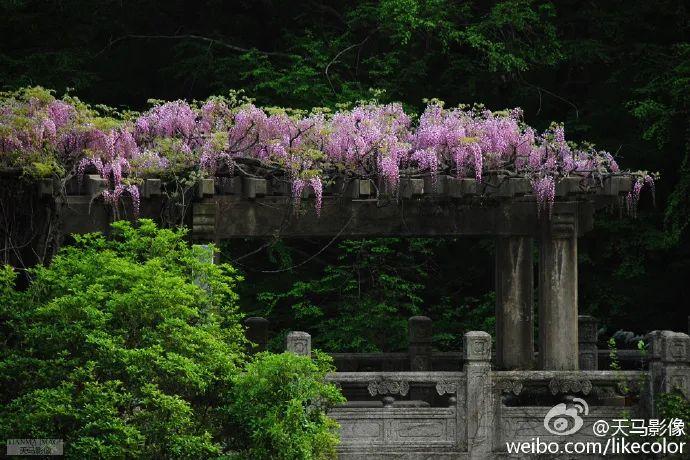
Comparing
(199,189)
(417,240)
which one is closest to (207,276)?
(199,189)

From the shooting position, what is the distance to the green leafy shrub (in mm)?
13875

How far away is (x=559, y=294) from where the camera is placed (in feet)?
61.7

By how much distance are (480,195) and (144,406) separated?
629cm

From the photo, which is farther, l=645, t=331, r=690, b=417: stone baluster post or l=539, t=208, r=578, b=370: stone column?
l=539, t=208, r=578, b=370: stone column

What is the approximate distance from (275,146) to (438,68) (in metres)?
11.9

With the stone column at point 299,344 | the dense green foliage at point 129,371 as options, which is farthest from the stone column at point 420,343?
the dense green foliage at point 129,371

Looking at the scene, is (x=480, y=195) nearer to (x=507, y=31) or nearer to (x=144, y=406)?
(x=144, y=406)

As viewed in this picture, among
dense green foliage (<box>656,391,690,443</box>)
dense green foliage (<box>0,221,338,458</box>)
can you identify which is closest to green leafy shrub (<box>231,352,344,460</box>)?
dense green foliage (<box>0,221,338,458</box>)

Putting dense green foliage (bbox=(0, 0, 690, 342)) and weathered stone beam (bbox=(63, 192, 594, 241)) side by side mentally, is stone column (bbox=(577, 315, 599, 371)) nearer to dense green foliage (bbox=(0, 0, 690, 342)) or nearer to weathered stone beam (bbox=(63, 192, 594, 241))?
weathered stone beam (bbox=(63, 192, 594, 241))

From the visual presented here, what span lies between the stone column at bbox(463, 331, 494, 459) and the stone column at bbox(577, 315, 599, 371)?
5.50 metres

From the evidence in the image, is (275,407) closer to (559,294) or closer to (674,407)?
(674,407)

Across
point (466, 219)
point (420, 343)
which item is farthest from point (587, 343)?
point (466, 219)

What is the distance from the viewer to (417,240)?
27.3 m

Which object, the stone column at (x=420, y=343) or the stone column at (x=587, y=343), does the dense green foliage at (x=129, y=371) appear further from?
the stone column at (x=587, y=343)
